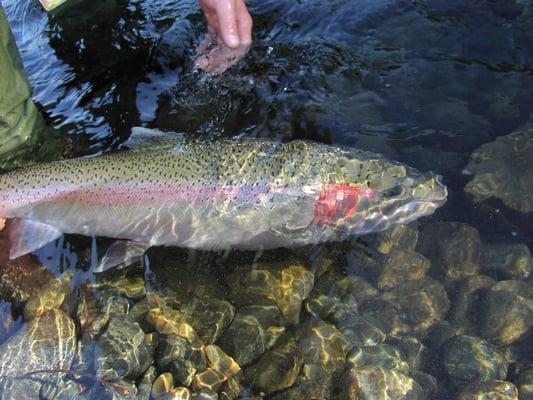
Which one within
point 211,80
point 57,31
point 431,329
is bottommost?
point 431,329

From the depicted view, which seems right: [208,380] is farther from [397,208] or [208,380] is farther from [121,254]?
[397,208]

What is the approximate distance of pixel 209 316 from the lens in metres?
3.55

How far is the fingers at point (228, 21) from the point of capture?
452 centimetres

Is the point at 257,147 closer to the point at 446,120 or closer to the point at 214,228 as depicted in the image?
the point at 214,228

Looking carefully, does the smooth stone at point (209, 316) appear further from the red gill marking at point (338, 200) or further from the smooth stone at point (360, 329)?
the red gill marking at point (338, 200)

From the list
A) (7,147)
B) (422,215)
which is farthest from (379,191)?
(7,147)

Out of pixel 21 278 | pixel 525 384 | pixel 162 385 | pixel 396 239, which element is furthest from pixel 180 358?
pixel 525 384

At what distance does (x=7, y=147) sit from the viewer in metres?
4.32

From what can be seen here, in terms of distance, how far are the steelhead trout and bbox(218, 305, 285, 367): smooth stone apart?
0.51 metres

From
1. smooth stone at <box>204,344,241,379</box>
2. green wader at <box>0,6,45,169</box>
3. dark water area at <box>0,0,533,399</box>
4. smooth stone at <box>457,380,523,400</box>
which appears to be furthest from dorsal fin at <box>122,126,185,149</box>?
smooth stone at <box>457,380,523,400</box>

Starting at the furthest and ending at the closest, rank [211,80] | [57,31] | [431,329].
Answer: [57,31] → [211,80] → [431,329]

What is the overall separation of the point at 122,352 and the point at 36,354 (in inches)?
21.1

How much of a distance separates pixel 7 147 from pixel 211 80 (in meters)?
1.84

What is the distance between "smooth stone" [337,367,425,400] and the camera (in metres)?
3.16
